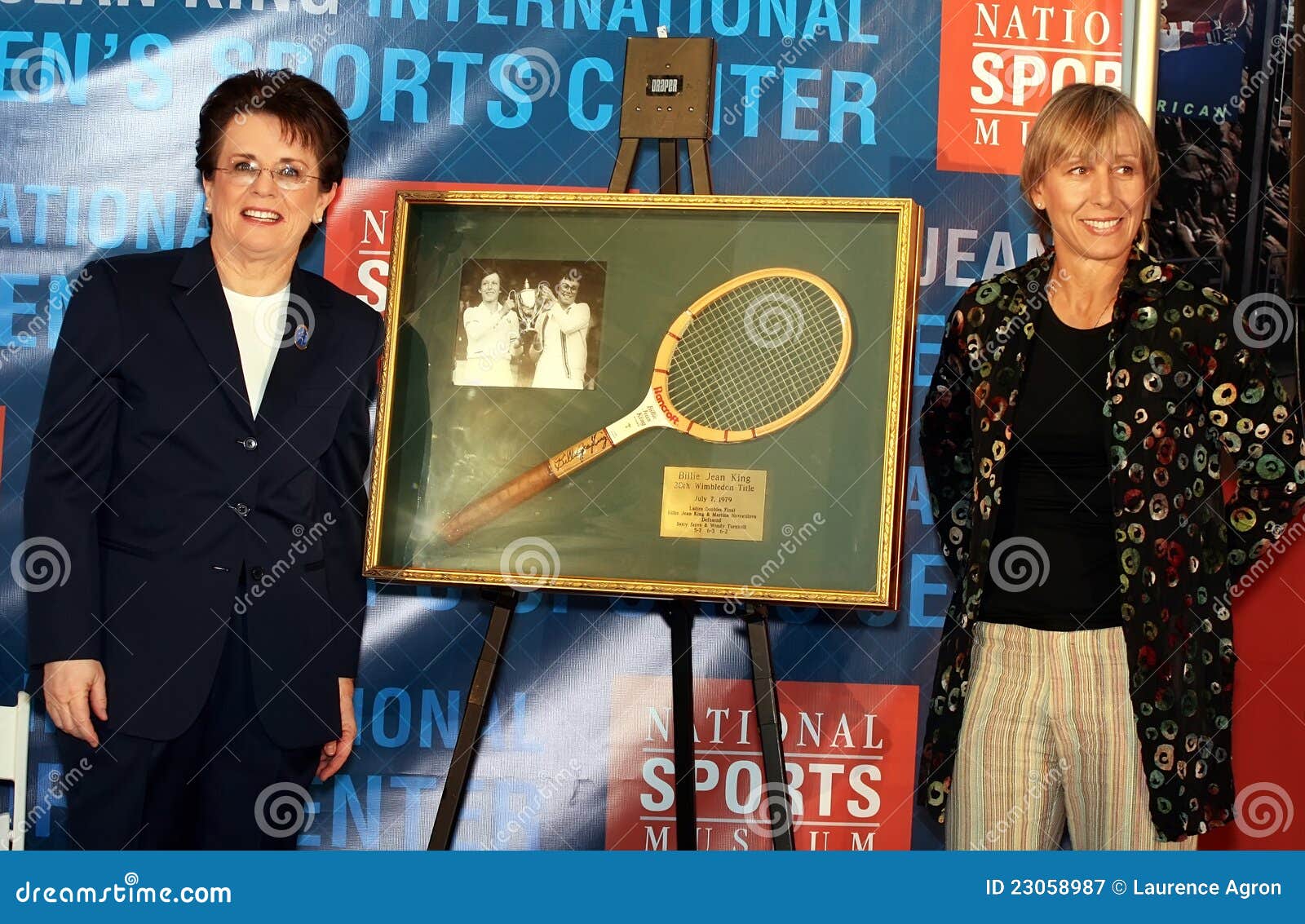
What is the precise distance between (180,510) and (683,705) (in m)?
1.03

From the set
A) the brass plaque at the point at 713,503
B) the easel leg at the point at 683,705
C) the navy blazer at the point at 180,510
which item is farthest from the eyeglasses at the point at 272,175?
the easel leg at the point at 683,705

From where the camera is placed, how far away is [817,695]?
287cm

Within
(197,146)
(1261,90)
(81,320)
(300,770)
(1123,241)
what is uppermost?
(1261,90)

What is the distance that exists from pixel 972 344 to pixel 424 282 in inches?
42.6

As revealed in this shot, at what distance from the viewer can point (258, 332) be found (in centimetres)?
254

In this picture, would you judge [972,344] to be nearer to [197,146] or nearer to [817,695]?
[817,695]

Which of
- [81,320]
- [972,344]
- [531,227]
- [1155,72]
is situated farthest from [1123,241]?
[81,320]

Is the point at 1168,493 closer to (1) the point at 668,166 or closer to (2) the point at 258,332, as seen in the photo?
(1) the point at 668,166

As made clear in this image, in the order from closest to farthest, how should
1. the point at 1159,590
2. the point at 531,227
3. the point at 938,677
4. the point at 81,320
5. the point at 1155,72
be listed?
1. the point at 1159,590
2. the point at 938,677
3. the point at 81,320
4. the point at 531,227
5. the point at 1155,72

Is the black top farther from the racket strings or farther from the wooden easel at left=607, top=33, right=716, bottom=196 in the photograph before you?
the wooden easel at left=607, top=33, right=716, bottom=196

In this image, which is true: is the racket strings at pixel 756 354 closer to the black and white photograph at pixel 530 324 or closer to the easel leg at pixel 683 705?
the black and white photograph at pixel 530 324

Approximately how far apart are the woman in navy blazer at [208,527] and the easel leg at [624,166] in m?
0.62

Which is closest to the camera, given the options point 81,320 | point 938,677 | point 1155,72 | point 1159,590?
point 1159,590

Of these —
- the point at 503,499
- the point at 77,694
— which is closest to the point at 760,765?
the point at 503,499
